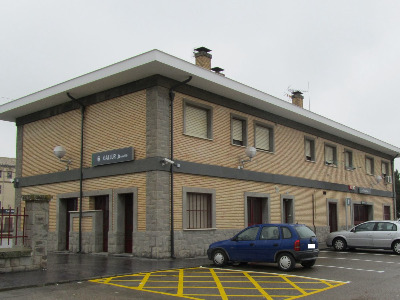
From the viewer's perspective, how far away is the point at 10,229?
42.2 ft

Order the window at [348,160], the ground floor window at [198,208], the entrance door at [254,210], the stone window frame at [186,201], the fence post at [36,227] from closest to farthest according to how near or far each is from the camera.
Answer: the fence post at [36,227] < the stone window frame at [186,201] < the ground floor window at [198,208] < the entrance door at [254,210] < the window at [348,160]

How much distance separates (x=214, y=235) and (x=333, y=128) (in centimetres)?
1228

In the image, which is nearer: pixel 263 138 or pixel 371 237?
pixel 371 237

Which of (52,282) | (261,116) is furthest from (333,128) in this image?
(52,282)

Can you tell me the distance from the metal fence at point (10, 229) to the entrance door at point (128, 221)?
5.12m

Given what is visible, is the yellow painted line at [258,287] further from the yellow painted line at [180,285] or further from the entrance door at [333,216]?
the entrance door at [333,216]

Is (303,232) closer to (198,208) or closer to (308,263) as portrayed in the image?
(308,263)

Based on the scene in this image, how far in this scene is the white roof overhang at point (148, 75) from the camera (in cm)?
1628

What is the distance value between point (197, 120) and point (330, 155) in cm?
1294

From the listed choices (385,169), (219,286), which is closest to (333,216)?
(385,169)

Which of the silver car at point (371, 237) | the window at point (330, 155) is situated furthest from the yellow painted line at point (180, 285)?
the window at point (330, 155)

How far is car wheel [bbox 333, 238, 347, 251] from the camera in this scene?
69.7ft

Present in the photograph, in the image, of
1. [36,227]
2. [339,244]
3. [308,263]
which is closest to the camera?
[36,227]

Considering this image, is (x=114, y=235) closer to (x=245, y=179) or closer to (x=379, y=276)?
(x=245, y=179)
